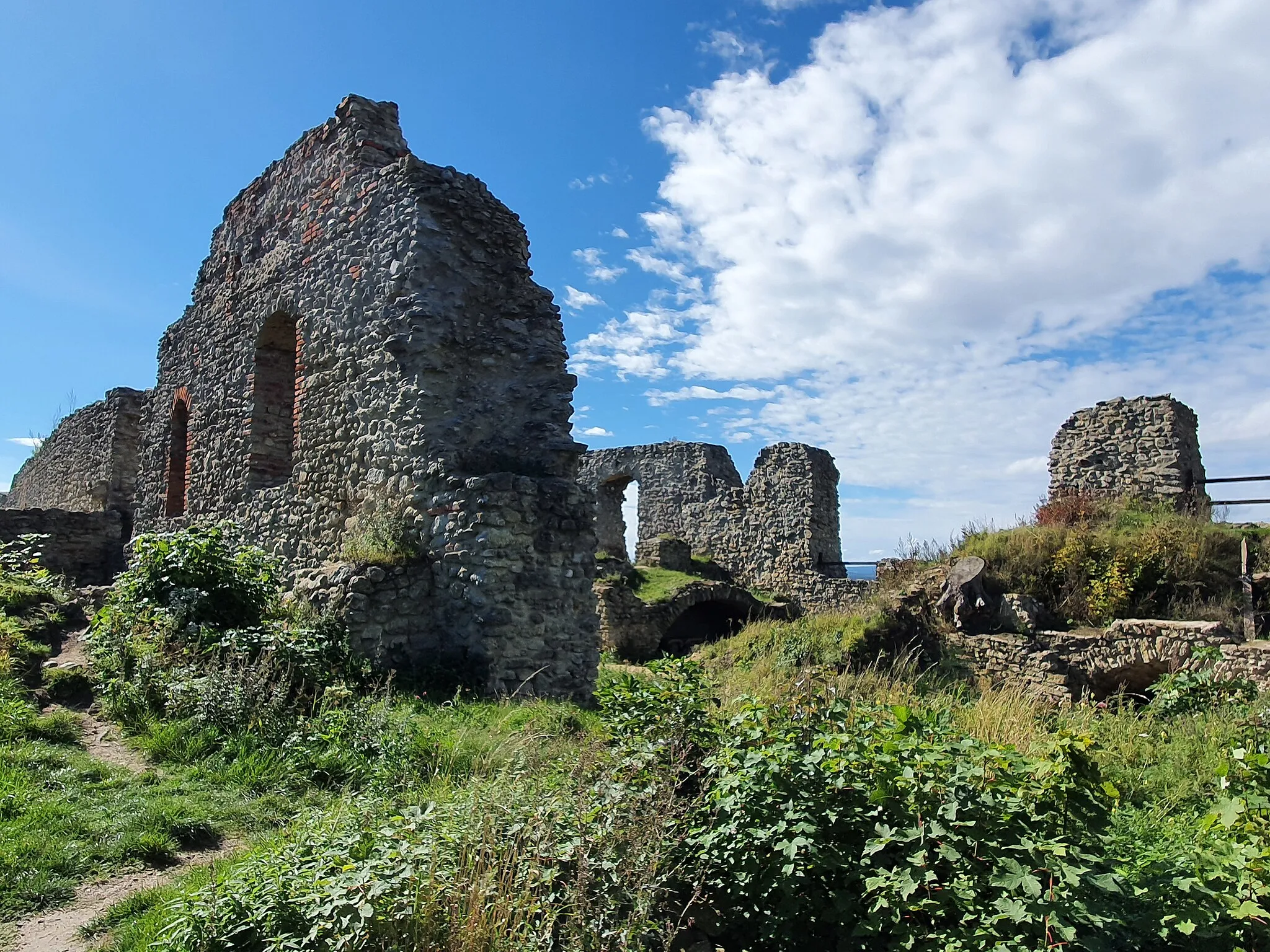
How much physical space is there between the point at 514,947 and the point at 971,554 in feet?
42.0

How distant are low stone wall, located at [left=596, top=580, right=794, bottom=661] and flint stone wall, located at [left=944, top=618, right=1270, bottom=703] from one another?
596 cm

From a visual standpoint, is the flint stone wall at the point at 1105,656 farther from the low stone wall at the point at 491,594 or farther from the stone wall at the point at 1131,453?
the low stone wall at the point at 491,594

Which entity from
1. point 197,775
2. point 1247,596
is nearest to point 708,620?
point 1247,596

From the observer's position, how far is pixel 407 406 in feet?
27.1

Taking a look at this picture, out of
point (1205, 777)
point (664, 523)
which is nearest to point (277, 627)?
point (1205, 777)

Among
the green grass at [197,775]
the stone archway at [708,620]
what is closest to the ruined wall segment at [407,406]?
the green grass at [197,775]

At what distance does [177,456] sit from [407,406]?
6.46 metres

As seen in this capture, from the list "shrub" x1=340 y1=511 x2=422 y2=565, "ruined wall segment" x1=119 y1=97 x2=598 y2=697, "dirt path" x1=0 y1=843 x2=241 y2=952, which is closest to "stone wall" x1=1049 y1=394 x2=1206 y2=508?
"ruined wall segment" x1=119 y1=97 x2=598 y2=697

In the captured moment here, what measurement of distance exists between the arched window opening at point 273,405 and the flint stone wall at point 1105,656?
382 inches

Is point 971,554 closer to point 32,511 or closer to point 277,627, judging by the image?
point 277,627

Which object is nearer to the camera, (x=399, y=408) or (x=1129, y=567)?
(x=399, y=408)

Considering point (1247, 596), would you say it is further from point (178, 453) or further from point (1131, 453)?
point (178, 453)

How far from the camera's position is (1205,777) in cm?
620

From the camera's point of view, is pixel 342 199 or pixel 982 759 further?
pixel 342 199
